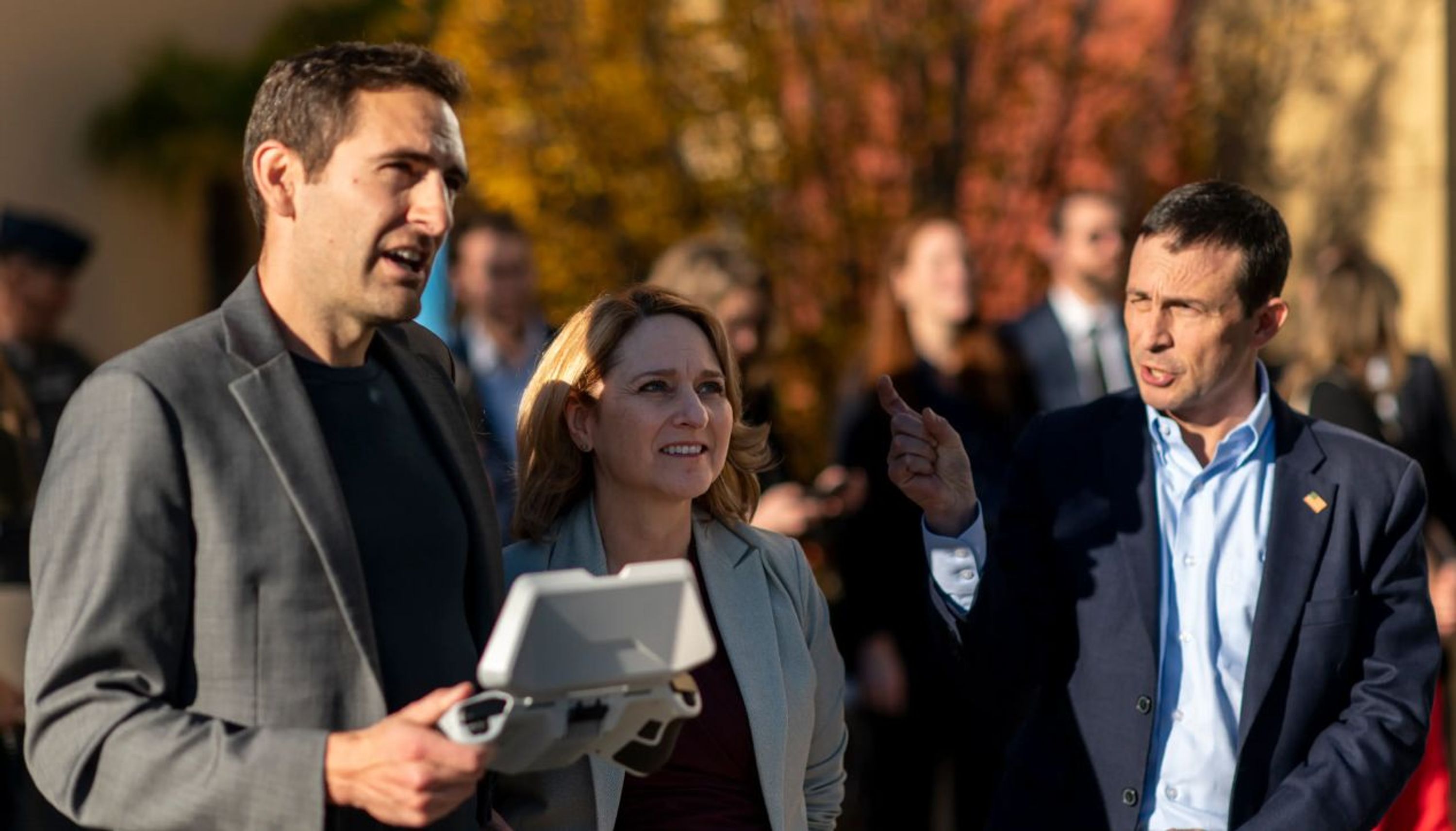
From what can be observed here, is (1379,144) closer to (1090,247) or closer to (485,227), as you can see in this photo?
(1090,247)

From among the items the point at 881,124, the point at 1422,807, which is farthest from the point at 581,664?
the point at 881,124

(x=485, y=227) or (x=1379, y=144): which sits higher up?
(x=485, y=227)

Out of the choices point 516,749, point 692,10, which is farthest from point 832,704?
point 692,10

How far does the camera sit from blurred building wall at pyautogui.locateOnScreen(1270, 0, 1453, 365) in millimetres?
9664

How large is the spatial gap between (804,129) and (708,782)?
638 centimetres

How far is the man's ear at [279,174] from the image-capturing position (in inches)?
107

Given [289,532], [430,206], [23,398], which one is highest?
[430,206]

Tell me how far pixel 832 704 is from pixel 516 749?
1208 mm

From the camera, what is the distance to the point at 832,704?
140 inches

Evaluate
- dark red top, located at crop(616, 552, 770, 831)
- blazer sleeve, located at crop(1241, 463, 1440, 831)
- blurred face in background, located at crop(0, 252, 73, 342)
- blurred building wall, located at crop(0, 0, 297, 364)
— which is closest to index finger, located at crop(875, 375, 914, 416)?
dark red top, located at crop(616, 552, 770, 831)

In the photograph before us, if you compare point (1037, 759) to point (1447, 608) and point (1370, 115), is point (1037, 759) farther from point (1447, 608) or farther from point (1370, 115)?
point (1370, 115)

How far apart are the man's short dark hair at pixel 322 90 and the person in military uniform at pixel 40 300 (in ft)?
10.7

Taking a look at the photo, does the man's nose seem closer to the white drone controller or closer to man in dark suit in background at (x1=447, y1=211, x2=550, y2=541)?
the white drone controller

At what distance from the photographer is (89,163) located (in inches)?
452
